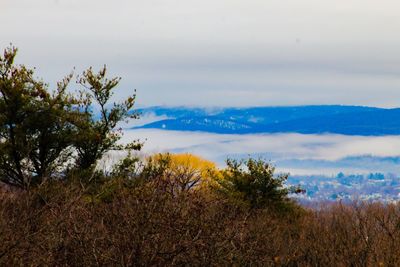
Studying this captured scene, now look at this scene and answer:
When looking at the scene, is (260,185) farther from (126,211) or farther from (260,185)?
(126,211)

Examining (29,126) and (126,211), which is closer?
(126,211)

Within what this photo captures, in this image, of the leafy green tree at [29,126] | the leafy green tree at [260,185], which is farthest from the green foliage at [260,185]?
the leafy green tree at [29,126]

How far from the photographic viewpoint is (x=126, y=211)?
1692 centimetres

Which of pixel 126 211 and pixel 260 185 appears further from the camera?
pixel 260 185

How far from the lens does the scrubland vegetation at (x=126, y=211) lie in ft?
56.3

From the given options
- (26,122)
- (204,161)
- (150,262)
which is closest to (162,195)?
(150,262)

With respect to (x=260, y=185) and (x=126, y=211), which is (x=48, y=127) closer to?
(x=260, y=185)

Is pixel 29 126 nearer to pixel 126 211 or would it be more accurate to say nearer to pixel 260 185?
pixel 260 185

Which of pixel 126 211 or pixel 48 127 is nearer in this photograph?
pixel 126 211

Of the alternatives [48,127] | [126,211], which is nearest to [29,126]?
[48,127]

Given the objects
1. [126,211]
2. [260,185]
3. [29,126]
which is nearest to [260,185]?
[260,185]

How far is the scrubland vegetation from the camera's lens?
17156 mm

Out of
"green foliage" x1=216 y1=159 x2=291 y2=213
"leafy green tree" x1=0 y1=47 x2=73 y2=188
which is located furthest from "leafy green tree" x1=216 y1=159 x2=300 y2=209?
"leafy green tree" x1=0 y1=47 x2=73 y2=188

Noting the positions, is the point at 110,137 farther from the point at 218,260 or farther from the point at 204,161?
the point at 204,161
